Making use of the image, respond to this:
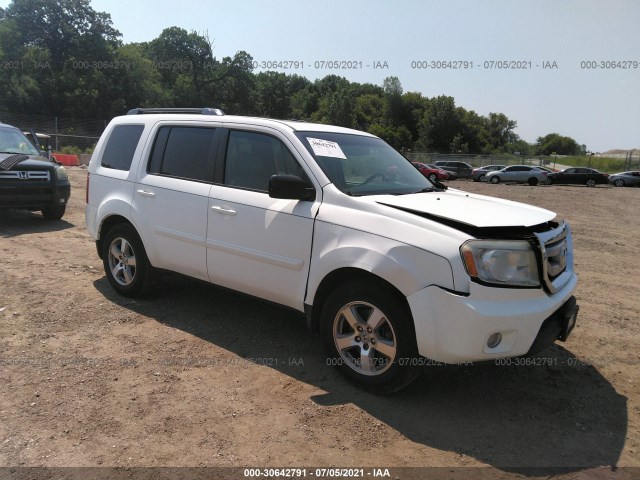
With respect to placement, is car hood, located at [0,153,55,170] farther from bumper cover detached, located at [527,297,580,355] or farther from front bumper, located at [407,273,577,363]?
bumper cover detached, located at [527,297,580,355]

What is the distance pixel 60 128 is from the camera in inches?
1267

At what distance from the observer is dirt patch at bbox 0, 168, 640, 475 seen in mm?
2953

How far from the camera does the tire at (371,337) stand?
331cm

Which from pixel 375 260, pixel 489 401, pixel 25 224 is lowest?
pixel 25 224

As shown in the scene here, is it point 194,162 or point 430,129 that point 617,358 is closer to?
point 194,162

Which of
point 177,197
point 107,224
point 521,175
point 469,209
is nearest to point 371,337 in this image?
point 469,209

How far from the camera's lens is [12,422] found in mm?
3152

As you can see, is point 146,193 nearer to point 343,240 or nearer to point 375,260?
point 343,240

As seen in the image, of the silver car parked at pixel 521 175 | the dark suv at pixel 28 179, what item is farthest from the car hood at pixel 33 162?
the silver car parked at pixel 521 175

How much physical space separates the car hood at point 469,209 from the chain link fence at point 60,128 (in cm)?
2872

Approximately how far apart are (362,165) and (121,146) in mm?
2806

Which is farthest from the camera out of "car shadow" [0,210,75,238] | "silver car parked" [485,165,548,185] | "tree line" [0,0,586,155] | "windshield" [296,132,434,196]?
"tree line" [0,0,586,155]

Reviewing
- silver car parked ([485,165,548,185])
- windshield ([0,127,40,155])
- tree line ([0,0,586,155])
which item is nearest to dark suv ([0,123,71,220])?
windshield ([0,127,40,155])

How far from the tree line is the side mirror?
49.0 meters
